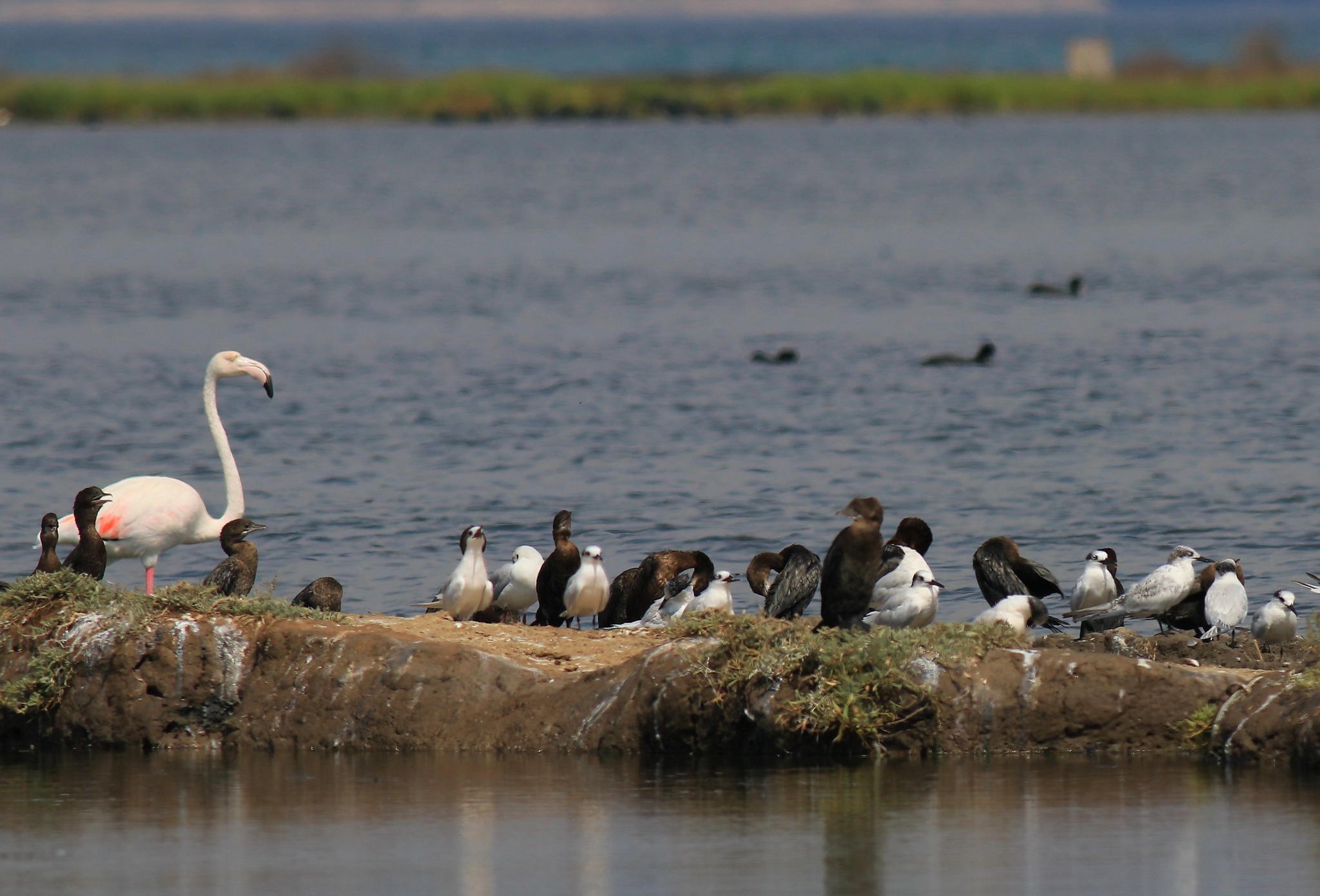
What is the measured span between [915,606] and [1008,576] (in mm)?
1718

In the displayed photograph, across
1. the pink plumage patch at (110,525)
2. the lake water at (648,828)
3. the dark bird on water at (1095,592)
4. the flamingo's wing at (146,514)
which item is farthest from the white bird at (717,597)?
the pink plumage patch at (110,525)

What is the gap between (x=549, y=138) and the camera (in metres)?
83.3

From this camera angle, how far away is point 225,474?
1448 centimetres

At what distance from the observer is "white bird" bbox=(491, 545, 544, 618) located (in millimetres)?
12750

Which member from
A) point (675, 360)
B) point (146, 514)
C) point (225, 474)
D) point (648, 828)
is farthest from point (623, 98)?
point (648, 828)

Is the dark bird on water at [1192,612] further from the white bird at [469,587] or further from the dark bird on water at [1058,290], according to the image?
the dark bird on water at [1058,290]

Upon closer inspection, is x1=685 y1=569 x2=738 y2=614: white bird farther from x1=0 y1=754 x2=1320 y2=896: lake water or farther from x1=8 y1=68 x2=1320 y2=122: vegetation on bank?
x1=8 y1=68 x2=1320 y2=122: vegetation on bank

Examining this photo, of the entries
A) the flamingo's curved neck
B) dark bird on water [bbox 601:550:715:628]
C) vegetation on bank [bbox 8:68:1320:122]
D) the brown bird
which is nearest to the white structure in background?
vegetation on bank [bbox 8:68:1320:122]

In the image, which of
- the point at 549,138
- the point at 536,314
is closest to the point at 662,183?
the point at 549,138

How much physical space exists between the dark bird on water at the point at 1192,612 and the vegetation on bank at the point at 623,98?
3148 inches

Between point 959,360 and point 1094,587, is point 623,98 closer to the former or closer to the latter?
point 959,360

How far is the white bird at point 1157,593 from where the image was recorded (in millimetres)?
12016

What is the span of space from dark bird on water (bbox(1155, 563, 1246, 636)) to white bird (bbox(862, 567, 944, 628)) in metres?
2.08

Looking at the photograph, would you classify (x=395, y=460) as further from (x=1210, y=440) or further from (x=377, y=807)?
(x=377, y=807)
